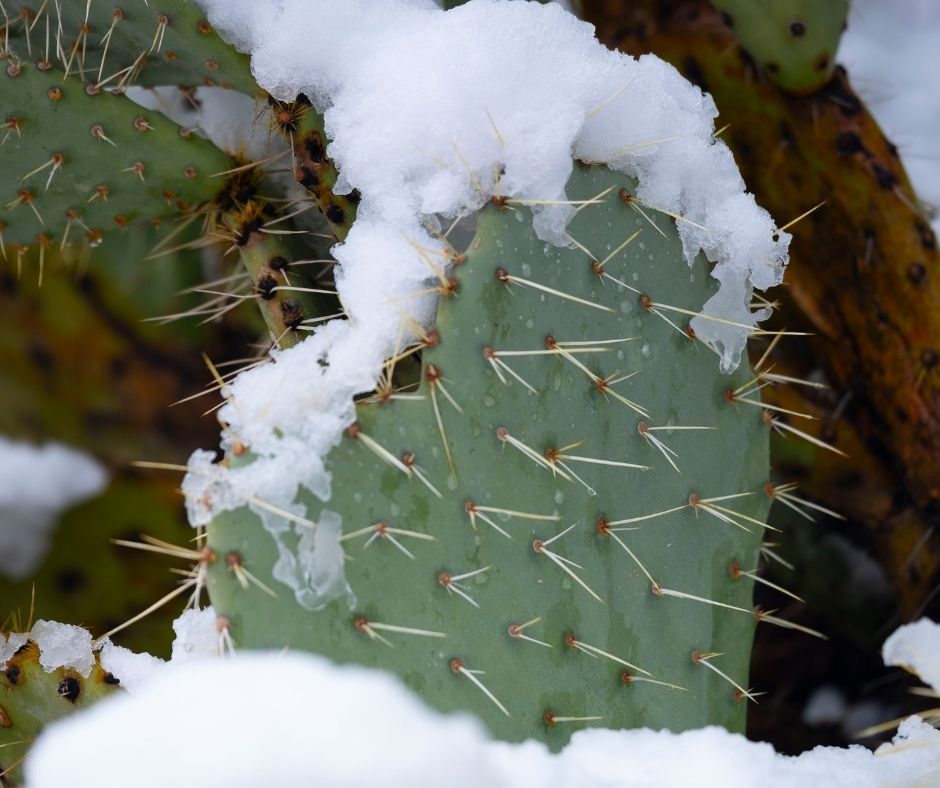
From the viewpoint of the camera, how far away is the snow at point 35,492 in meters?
1.82

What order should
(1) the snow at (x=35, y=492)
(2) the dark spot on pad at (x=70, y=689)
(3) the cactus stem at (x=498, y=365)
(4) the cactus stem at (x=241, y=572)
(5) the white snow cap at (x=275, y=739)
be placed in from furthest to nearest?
(1) the snow at (x=35, y=492), (2) the dark spot on pad at (x=70, y=689), (3) the cactus stem at (x=498, y=365), (4) the cactus stem at (x=241, y=572), (5) the white snow cap at (x=275, y=739)

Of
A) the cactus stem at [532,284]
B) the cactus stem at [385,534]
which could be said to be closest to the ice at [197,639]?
the cactus stem at [385,534]

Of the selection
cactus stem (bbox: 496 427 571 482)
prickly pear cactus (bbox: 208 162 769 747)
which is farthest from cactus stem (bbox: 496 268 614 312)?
cactus stem (bbox: 496 427 571 482)

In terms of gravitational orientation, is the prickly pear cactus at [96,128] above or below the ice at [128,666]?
above

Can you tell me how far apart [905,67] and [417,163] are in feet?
5.38

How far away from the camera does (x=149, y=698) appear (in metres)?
0.65

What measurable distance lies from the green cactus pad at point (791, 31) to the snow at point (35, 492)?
1273mm

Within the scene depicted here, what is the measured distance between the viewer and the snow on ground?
6.52 feet

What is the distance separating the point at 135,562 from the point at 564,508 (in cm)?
113

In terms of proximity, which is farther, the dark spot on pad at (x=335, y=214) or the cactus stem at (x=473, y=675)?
the dark spot on pad at (x=335, y=214)

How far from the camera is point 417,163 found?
90 centimetres

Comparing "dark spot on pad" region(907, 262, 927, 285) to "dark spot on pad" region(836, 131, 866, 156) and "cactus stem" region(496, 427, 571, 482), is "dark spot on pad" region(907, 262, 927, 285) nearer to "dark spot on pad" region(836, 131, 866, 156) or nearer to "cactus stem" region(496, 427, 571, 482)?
"dark spot on pad" region(836, 131, 866, 156)

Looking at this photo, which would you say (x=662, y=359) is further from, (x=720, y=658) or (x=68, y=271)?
(x=68, y=271)

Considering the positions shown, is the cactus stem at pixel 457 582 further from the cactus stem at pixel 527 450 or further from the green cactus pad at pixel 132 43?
the green cactus pad at pixel 132 43
